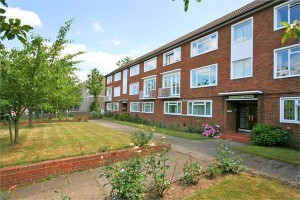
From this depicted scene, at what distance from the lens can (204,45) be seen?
19000mm

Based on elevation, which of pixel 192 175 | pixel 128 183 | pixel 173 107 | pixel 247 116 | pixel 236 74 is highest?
pixel 236 74

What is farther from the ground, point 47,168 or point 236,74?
point 236,74

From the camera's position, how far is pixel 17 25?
2.33 m

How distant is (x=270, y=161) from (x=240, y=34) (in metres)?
10.1

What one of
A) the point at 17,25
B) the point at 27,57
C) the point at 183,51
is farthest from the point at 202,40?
the point at 17,25

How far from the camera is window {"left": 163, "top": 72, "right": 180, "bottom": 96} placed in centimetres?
2231

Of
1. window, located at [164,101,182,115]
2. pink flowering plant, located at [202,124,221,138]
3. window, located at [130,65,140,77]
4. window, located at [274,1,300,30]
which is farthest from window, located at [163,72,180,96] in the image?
window, located at [274,1,300,30]

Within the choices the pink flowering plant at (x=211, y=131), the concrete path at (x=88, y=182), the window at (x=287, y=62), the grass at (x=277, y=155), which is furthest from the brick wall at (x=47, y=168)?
the window at (x=287, y=62)

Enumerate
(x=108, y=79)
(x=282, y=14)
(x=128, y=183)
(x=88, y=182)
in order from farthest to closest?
(x=108, y=79) → (x=282, y=14) → (x=88, y=182) → (x=128, y=183)

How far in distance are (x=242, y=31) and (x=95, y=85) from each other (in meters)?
36.7

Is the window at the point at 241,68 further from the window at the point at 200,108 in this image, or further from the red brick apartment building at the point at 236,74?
the window at the point at 200,108

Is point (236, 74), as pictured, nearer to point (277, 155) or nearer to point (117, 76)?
point (277, 155)

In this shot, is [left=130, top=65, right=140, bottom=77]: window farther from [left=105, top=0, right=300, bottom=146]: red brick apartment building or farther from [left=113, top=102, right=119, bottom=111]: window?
[left=113, top=102, right=119, bottom=111]: window

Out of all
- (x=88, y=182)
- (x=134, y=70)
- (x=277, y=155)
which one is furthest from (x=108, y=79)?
(x=88, y=182)
